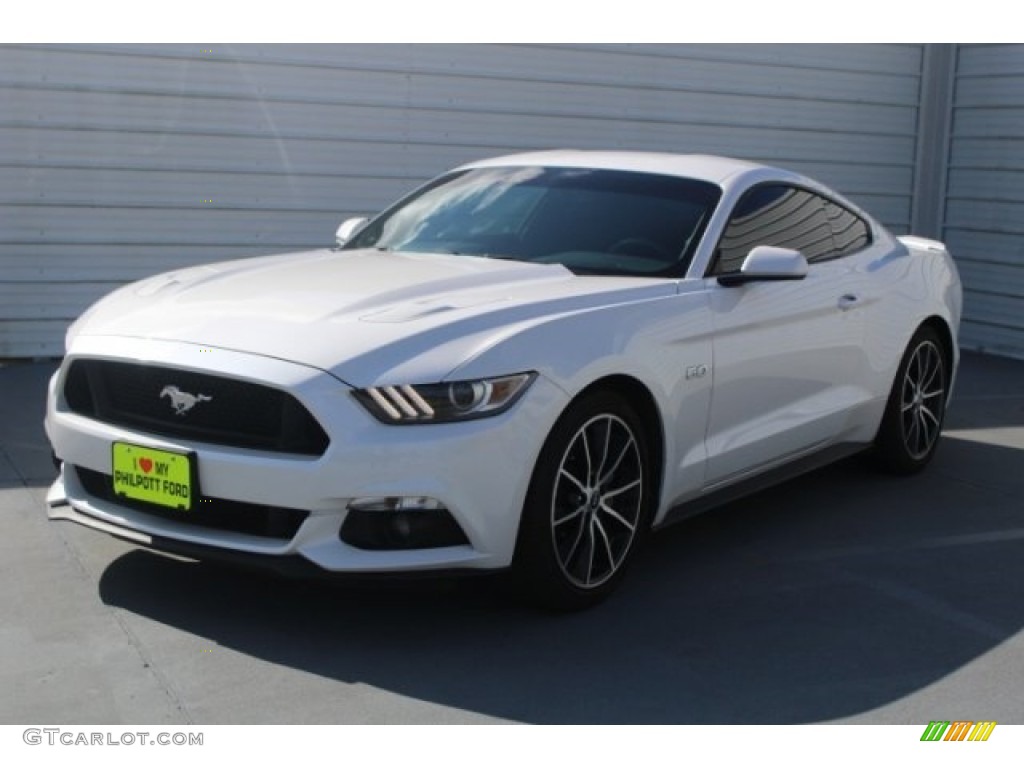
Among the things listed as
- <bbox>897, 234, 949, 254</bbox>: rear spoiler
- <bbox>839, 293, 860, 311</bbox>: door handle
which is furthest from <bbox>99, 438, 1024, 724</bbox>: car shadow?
<bbox>897, 234, 949, 254</bbox>: rear spoiler

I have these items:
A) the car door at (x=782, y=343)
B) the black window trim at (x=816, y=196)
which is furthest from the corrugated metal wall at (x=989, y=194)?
the car door at (x=782, y=343)

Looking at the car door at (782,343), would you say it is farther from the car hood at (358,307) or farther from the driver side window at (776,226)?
the car hood at (358,307)

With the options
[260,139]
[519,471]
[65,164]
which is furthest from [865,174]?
[519,471]

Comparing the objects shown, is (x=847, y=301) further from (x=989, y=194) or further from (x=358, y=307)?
(x=989, y=194)

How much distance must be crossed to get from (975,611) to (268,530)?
94.1 inches

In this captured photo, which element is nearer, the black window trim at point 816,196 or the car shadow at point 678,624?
the car shadow at point 678,624

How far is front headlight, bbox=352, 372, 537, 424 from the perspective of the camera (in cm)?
405

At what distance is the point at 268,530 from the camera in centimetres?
415

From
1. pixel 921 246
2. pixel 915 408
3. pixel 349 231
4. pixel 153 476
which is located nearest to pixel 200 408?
pixel 153 476

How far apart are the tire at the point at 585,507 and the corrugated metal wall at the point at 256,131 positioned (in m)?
5.09

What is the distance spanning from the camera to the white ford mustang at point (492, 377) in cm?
408

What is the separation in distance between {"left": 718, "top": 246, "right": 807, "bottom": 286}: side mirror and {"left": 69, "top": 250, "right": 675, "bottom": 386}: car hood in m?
0.33

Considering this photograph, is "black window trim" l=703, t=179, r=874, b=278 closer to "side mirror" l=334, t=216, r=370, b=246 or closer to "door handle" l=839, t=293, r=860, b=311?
"door handle" l=839, t=293, r=860, b=311

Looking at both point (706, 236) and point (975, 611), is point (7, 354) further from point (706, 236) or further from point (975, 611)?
point (975, 611)
